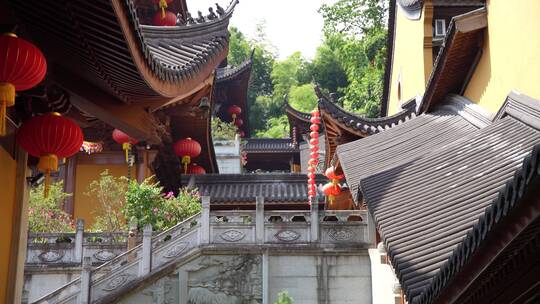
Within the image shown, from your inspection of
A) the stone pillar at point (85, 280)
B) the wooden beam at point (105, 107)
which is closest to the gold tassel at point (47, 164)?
the wooden beam at point (105, 107)

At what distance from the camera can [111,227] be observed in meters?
14.5

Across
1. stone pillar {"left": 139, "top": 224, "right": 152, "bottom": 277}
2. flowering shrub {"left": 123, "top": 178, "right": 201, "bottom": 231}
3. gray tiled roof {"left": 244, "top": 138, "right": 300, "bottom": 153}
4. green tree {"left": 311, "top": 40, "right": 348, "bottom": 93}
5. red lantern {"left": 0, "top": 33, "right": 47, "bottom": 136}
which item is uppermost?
green tree {"left": 311, "top": 40, "right": 348, "bottom": 93}

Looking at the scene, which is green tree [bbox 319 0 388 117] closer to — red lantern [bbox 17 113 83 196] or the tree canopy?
the tree canopy

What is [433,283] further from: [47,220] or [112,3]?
[47,220]

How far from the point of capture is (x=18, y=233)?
575 centimetres

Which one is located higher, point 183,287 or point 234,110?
point 234,110

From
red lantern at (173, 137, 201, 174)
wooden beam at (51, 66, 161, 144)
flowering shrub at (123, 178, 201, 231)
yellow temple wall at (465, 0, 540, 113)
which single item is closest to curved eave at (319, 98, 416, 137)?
flowering shrub at (123, 178, 201, 231)

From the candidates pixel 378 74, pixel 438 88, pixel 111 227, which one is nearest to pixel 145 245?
pixel 111 227

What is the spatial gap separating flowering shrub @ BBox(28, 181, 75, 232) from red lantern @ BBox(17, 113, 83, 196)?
27.6 feet

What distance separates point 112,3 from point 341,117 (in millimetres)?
8654

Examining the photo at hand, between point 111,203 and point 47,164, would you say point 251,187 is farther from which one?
point 47,164

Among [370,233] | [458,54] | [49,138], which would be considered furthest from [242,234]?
[49,138]

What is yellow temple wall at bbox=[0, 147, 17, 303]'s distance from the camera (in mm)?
5508

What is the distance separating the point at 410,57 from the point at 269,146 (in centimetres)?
2019
